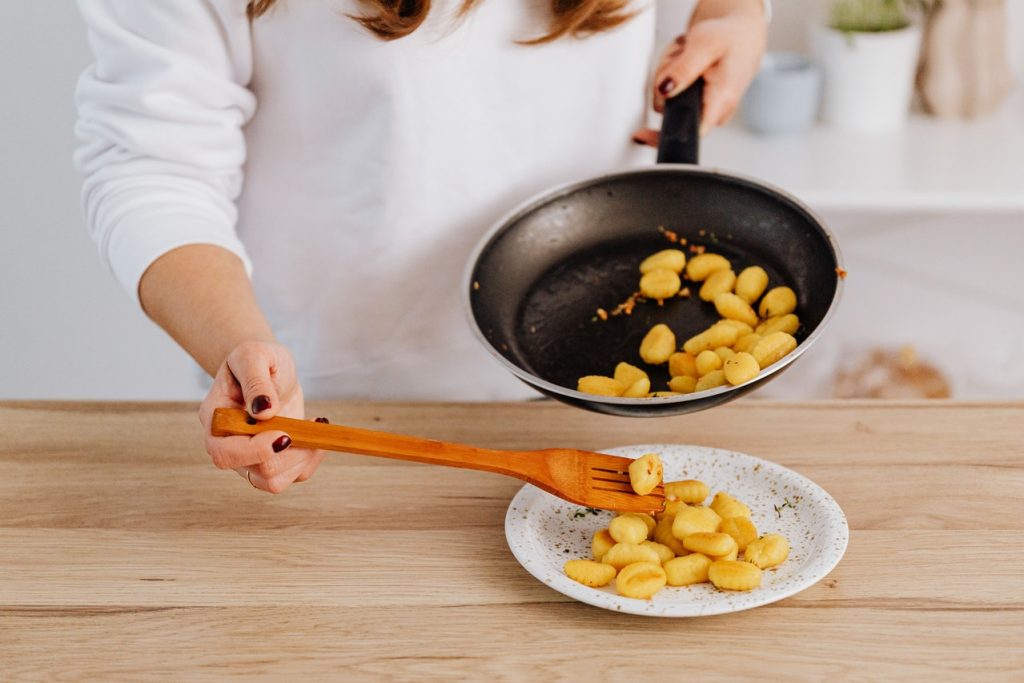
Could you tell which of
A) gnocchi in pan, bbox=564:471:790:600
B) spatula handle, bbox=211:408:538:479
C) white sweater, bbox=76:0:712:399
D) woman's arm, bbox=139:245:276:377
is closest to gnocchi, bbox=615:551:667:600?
gnocchi in pan, bbox=564:471:790:600

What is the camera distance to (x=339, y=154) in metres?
1.02

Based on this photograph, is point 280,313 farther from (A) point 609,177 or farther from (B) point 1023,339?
(B) point 1023,339

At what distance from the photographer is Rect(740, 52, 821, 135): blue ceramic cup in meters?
1.72

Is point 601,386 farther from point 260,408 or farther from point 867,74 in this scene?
point 867,74

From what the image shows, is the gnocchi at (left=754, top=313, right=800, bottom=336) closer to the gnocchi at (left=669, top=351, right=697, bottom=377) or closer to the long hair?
the gnocchi at (left=669, top=351, right=697, bottom=377)

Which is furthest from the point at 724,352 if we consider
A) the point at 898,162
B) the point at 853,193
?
the point at 898,162

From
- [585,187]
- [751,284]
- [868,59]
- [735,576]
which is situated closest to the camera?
[735,576]

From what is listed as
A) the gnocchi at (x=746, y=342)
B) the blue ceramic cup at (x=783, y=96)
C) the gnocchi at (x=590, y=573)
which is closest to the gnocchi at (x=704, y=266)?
the gnocchi at (x=746, y=342)

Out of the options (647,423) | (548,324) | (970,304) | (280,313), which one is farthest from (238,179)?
(970,304)

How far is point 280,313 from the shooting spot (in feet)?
3.74

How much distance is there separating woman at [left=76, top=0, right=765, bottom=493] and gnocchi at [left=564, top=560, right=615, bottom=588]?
0.69ft

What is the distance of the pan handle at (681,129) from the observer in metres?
1.07

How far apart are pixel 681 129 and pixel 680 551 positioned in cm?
48

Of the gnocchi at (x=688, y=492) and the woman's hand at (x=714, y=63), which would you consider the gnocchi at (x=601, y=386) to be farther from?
the woman's hand at (x=714, y=63)
